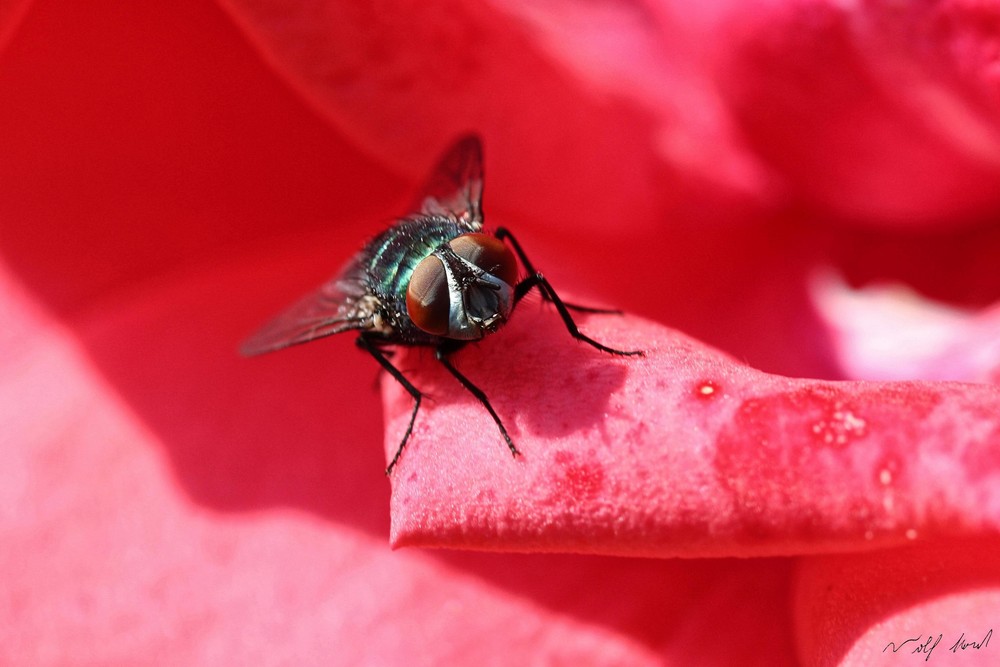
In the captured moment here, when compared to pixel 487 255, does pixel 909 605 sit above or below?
below

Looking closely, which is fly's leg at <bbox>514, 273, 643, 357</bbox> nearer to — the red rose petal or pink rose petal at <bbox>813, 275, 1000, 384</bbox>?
the red rose petal

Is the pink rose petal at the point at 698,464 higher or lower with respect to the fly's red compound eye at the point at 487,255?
lower

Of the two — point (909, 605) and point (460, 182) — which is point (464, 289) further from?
point (909, 605)

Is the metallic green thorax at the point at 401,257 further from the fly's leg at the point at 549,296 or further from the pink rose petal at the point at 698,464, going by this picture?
the pink rose petal at the point at 698,464

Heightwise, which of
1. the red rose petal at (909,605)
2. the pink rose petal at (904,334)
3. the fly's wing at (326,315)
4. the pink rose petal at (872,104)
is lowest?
the pink rose petal at (904,334)

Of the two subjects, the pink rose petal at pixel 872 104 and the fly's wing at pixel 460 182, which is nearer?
the pink rose petal at pixel 872 104

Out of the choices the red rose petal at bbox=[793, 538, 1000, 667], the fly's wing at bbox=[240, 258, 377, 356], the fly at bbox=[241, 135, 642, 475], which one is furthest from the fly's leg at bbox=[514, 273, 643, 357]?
the red rose petal at bbox=[793, 538, 1000, 667]

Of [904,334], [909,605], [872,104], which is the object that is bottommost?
[904,334]

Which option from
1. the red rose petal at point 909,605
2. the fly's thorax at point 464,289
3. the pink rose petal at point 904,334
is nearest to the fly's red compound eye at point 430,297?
the fly's thorax at point 464,289
